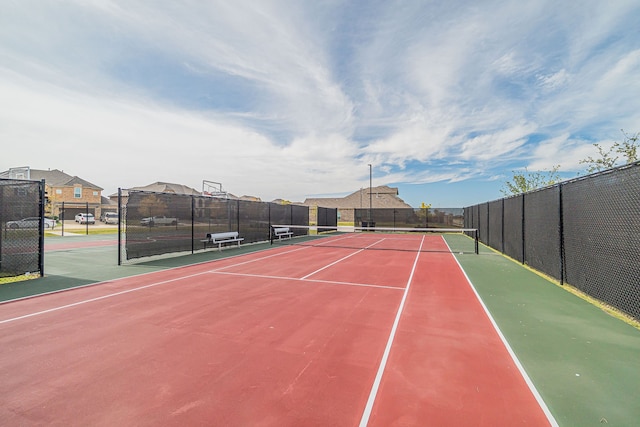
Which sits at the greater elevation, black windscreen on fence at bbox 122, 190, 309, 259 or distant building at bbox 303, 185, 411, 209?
distant building at bbox 303, 185, 411, 209

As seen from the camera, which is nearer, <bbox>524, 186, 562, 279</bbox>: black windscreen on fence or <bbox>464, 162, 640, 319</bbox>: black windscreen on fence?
<bbox>464, 162, 640, 319</bbox>: black windscreen on fence

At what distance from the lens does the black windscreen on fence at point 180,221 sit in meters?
10.2

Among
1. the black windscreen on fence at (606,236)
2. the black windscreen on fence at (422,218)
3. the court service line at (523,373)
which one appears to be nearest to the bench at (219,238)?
the court service line at (523,373)

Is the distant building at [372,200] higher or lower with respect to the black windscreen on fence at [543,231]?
higher

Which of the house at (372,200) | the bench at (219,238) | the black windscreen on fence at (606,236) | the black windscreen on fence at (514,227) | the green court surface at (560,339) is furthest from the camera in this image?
the house at (372,200)

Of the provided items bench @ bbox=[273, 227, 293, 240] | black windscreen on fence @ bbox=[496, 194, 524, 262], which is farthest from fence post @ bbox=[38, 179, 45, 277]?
black windscreen on fence @ bbox=[496, 194, 524, 262]

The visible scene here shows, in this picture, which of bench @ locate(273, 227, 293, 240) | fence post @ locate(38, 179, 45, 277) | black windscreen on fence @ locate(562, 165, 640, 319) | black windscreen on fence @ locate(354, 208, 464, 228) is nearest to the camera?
black windscreen on fence @ locate(562, 165, 640, 319)

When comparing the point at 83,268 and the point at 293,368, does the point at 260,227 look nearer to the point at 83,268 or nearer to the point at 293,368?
the point at 83,268

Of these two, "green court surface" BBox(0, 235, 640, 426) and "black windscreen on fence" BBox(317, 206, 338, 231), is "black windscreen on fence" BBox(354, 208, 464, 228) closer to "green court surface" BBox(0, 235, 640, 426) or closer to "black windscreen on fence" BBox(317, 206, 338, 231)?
"black windscreen on fence" BBox(317, 206, 338, 231)

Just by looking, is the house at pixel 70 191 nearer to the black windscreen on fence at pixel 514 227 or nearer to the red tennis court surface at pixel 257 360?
the red tennis court surface at pixel 257 360

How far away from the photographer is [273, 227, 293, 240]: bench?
59.1 feet

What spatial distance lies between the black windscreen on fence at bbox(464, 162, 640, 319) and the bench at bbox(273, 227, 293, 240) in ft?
41.4

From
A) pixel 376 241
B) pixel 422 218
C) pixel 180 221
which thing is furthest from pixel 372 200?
pixel 180 221

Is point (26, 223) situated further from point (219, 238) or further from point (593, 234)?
point (593, 234)
